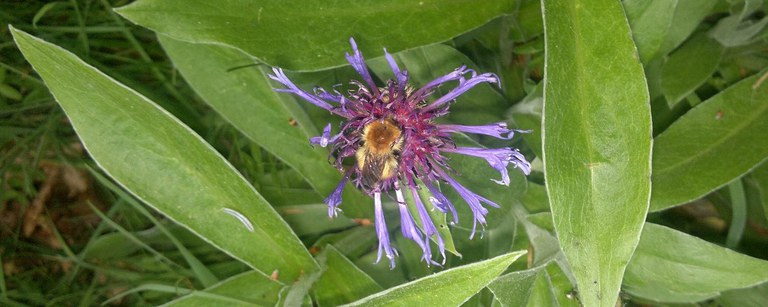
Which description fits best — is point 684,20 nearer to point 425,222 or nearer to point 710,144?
point 710,144

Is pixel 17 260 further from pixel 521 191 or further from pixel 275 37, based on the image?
pixel 521 191

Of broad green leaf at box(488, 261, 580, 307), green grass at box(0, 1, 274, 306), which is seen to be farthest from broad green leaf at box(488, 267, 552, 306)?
green grass at box(0, 1, 274, 306)

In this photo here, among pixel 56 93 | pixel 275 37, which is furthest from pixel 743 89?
pixel 56 93

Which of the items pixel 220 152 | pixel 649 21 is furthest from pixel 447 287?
pixel 220 152

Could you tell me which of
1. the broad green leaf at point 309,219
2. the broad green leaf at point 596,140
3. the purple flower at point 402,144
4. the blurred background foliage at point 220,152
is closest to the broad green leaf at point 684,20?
the blurred background foliage at point 220,152

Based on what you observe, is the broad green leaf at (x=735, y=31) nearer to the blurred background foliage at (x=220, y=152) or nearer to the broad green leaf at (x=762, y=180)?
the blurred background foliage at (x=220, y=152)

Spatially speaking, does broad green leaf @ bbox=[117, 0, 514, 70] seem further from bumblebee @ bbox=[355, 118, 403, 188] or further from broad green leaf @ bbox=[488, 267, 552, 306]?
broad green leaf @ bbox=[488, 267, 552, 306]
